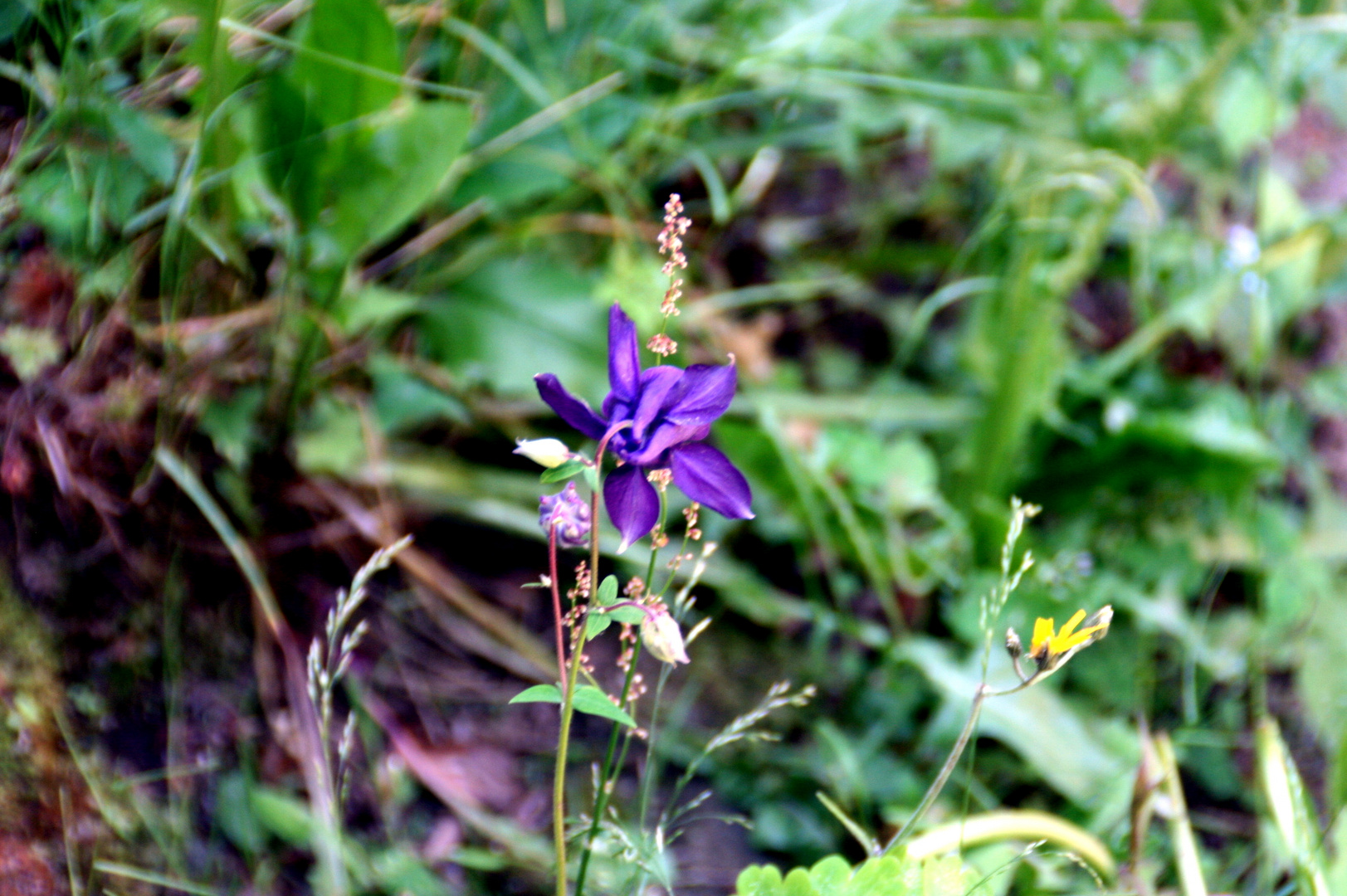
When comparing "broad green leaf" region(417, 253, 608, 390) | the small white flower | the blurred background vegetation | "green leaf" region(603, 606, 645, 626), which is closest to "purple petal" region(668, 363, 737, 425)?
"green leaf" region(603, 606, 645, 626)

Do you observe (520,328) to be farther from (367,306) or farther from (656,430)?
(656,430)

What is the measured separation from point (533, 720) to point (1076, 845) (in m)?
0.71

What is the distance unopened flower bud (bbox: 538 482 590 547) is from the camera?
0.64 metres

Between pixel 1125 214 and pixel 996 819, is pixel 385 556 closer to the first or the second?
pixel 996 819

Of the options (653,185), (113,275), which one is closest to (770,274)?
(653,185)

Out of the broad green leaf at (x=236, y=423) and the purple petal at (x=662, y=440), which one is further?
the broad green leaf at (x=236, y=423)

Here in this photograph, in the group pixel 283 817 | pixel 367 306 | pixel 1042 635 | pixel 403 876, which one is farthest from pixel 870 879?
pixel 367 306

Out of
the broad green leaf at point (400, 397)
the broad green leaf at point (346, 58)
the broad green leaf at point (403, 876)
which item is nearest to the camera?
the broad green leaf at point (403, 876)

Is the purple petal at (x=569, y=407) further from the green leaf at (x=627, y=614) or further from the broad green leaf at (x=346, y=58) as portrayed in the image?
the broad green leaf at (x=346, y=58)

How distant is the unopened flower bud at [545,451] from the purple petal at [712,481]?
89mm

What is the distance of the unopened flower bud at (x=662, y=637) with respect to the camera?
24.0 inches

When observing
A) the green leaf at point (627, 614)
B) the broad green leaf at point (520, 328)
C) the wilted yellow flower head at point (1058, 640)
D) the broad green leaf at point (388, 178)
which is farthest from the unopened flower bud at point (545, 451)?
the broad green leaf at point (520, 328)

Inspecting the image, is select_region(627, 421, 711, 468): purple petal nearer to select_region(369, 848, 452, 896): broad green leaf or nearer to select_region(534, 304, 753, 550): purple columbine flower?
select_region(534, 304, 753, 550): purple columbine flower

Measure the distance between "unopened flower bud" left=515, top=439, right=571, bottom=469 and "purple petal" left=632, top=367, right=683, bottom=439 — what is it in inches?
2.6
